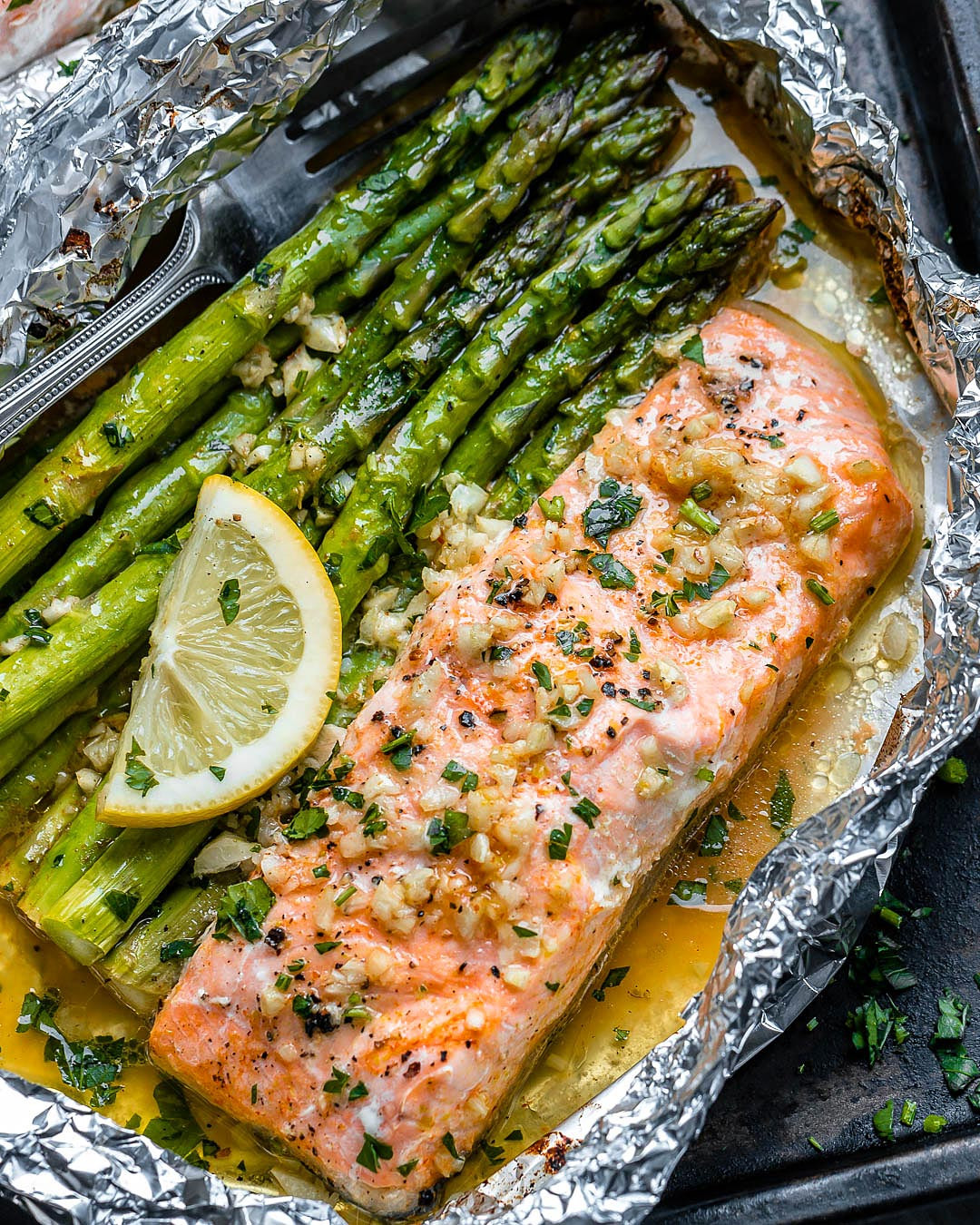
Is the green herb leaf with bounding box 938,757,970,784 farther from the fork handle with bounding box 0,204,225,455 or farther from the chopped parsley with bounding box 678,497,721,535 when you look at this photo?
the fork handle with bounding box 0,204,225,455

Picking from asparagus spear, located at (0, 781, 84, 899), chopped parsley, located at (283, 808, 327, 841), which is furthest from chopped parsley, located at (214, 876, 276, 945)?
asparagus spear, located at (0, 781, 84, 899)

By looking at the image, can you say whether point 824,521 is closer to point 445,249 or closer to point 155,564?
point 445,249

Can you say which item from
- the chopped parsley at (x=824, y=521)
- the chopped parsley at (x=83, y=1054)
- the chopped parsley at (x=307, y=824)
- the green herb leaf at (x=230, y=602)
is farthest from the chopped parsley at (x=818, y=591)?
the chopped parsley at (x=83, y=1054)

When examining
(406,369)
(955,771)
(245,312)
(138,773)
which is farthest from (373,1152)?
(245,312)

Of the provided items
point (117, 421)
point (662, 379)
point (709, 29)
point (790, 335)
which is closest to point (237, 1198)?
point (117, 421)

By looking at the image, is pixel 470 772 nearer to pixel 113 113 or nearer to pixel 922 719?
pixel 922 719

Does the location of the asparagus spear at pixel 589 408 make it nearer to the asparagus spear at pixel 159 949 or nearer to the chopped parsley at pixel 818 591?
the chopped parsley at pixel 818 591

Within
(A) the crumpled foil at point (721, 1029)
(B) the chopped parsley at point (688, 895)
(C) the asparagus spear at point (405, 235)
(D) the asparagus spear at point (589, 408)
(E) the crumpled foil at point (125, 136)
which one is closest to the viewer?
(A) the crumpled foil at point (721, 1029)
